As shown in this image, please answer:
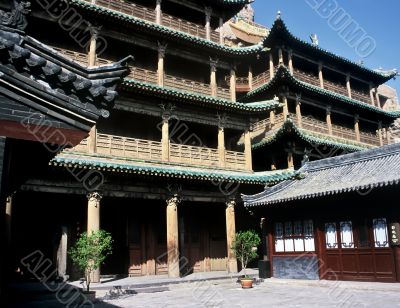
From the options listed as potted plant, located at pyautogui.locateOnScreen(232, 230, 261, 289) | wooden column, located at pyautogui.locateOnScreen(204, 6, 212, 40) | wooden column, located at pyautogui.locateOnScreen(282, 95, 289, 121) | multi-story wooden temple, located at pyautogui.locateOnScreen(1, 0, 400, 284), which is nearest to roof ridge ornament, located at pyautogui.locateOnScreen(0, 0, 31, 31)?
multi-story wooden temple, located at pyautogui.locateOnScreen(1, 0, 400, 284)

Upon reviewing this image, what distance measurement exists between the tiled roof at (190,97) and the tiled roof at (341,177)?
11.9 ft

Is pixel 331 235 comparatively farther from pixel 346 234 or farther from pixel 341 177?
pixel 341 177

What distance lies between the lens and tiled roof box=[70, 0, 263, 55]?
15277 millimetres

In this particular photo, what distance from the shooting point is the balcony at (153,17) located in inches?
675

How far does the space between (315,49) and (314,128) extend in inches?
214

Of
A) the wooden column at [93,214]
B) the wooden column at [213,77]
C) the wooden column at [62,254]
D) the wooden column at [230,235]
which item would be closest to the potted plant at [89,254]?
the wooden column at [93,214]

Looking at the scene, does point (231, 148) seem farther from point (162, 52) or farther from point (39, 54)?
point (39, 54)

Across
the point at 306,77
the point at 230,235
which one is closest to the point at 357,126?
the point at 306,77

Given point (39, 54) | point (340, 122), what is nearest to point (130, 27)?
point (39, 54)

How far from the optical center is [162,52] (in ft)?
57.9

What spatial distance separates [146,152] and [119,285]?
17.4ft

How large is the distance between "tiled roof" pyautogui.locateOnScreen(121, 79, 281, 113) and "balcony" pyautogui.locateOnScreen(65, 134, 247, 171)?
78.6 inches

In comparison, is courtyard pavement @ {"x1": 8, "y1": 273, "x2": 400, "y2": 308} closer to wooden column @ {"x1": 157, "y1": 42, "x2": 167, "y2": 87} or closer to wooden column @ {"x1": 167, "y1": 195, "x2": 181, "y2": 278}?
wooden column @ {"x1": 167, "y1": 195, "x2": 181, "y2": 278}

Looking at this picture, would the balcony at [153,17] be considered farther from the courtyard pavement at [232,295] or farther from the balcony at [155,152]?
the courtyard pavement at [232,295]
